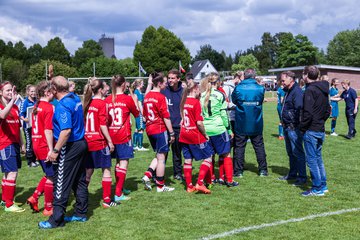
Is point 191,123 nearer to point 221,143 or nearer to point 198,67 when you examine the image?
point 221,143

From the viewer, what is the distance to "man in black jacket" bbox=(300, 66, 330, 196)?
663cm

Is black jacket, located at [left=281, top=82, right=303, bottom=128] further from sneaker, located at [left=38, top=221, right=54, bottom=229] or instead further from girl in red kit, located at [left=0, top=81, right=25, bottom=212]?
girl in red kit, located at [left=0, top=81, right=25, bottom=212]

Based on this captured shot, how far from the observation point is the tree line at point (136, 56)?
57725 mm

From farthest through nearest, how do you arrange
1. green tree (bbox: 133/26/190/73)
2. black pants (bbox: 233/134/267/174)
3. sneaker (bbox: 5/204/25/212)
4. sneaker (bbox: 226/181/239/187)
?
1. green tree (bbox: 133/26/190/73)
2. black pants (bbox: 233/134/267/174)
3. sneaker (bbox: 226/181/239/187)
4. sneaker (bbox: 5/204/25/212)

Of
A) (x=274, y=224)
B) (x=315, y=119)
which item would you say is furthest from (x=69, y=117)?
(x=315, y=119)

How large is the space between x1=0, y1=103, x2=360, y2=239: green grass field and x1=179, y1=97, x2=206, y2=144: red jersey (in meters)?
1.04

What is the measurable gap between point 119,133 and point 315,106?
339 cm

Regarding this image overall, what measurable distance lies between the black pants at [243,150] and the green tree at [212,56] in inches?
4520

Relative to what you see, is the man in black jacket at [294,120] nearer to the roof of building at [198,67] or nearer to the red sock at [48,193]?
the red sock at [48,193]

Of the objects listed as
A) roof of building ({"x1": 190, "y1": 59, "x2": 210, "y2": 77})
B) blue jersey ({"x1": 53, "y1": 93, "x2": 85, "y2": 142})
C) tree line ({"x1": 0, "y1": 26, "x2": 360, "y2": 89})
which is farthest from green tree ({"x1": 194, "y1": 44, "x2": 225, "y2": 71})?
blue jersey ({"x1": 53, "y1": 93, "x2": 85, "y2": 142})

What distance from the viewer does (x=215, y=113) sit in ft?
24.3

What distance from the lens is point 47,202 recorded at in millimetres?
6223

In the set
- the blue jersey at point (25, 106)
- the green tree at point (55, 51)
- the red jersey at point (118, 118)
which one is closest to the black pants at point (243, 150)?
the red jersey at point (118, 118)

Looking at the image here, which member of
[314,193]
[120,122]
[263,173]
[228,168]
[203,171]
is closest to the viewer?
[120,122]
